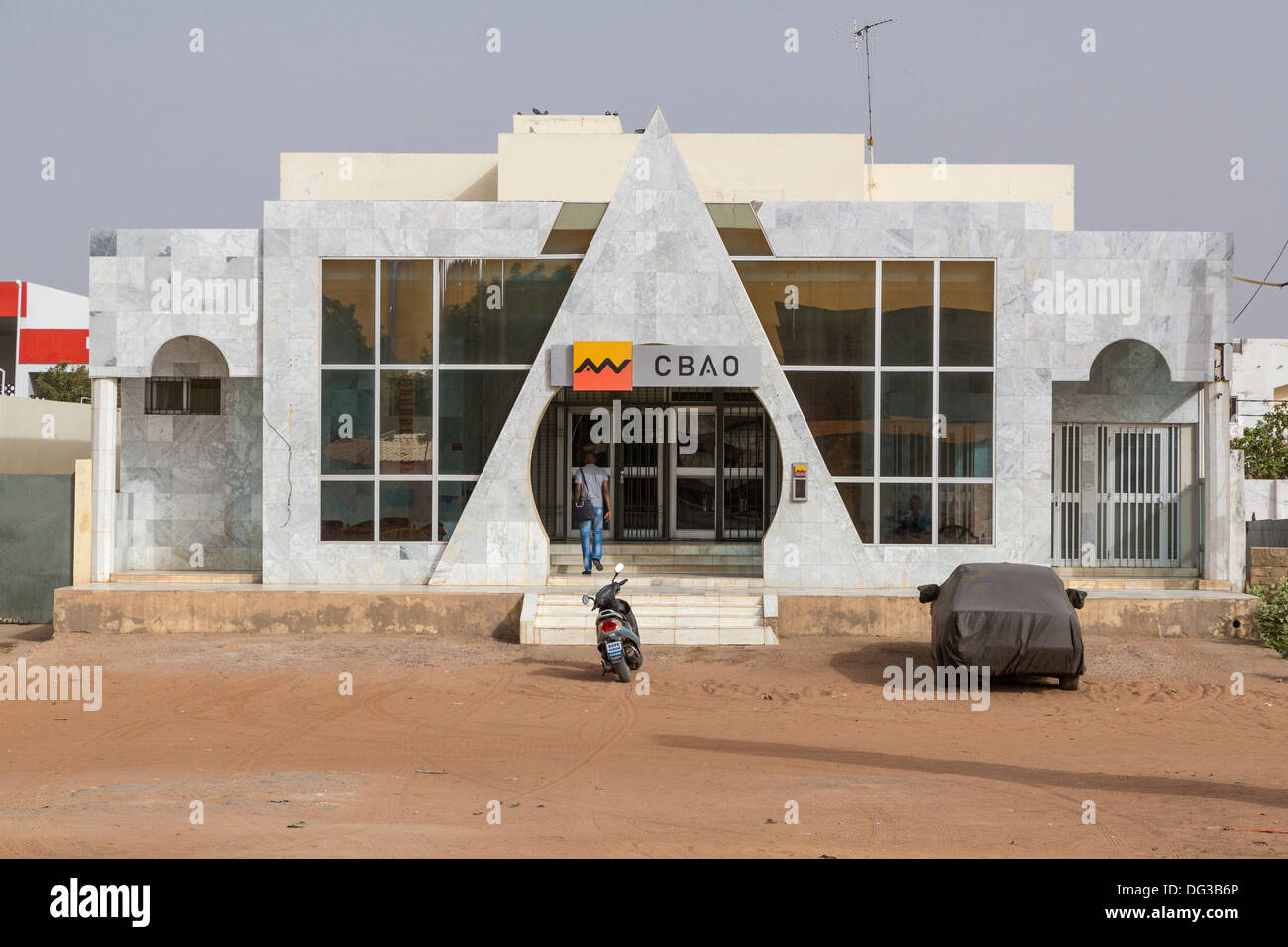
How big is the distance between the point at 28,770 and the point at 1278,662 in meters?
14.7

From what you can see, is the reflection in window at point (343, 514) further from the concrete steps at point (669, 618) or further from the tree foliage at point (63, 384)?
the tree foliage at point (63, 384)

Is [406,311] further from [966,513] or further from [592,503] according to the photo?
[966,513]

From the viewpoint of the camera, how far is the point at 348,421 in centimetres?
1986

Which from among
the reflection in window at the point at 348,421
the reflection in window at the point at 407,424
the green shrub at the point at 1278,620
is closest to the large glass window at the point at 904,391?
the reflection in window at the point at 407,424

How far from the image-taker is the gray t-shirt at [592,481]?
20203 mm

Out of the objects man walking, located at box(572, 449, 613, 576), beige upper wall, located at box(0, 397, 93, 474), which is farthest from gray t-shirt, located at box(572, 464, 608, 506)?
beige upper wall, located at box(0, 397, 93, 474)

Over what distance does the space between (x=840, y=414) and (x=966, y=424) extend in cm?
194

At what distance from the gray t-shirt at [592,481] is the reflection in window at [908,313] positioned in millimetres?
4803

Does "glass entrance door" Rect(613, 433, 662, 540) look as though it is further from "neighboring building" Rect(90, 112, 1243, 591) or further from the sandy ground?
the sandy ground

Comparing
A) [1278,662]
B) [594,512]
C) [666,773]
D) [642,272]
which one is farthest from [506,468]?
[1278,662]

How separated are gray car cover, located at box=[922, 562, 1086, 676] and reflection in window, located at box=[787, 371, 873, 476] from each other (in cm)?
495

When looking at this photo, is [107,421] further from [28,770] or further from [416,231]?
[28,770]

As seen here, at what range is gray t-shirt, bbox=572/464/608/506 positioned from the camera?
20.2m

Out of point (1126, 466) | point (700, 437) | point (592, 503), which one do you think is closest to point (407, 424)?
point (592, 503)
